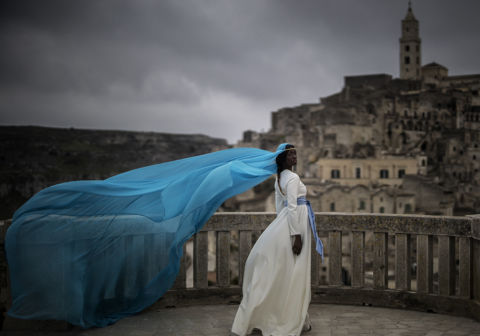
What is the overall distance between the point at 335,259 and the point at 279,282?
1.64 meters

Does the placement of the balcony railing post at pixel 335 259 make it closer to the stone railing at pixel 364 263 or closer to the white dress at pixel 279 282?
the stone railing at pixel 364 263

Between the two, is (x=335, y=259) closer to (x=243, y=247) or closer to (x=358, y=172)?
(x=243, y=247)

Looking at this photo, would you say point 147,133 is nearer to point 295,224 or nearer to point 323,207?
point 323,207

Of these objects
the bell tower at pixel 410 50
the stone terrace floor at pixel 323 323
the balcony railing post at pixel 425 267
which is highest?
the bell tower at pixel 410 50

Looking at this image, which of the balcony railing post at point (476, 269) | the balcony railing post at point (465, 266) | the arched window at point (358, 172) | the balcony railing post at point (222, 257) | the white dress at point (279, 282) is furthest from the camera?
the arched window at point (358, 172)

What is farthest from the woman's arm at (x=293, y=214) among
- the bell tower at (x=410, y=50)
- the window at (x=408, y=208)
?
the bell tower at (x=410, y=50)

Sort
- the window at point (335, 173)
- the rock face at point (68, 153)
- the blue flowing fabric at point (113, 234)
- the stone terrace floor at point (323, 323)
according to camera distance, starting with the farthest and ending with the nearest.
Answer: the rock face at point (68, 153) → the window at point (335, 173) → the stone terrace floor at point (323, 323) → the blue flowing fabric at point (113, 234)

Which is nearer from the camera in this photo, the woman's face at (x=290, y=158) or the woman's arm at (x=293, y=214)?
the woman's arm at (x=293, y=214)

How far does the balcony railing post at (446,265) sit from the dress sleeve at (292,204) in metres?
2.24

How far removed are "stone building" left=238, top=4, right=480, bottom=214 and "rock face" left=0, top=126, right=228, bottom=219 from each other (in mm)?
24687

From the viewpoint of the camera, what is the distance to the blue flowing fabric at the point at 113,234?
4875mm

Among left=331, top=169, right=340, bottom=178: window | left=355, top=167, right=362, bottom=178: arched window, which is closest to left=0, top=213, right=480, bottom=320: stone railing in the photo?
left=355, top=167, right=362, bottom=178: arched window

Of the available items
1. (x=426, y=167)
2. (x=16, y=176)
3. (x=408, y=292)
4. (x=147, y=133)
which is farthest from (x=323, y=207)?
(x=147, y=133)

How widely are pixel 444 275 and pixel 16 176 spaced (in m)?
70.8
